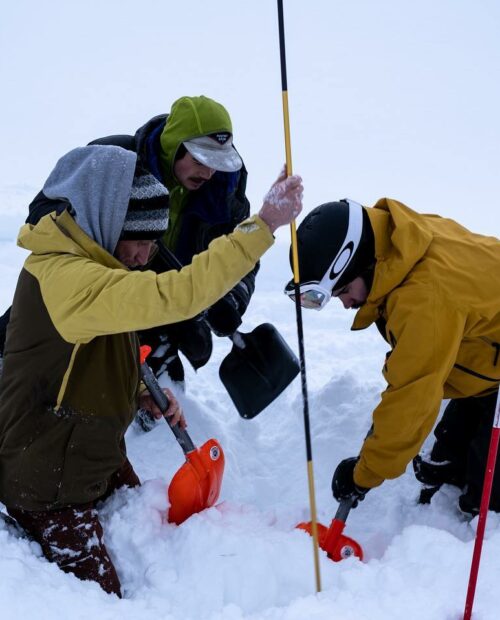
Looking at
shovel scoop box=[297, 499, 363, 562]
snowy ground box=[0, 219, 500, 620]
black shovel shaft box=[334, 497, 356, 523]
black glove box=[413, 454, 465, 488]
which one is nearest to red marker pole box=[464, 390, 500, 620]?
snowy ground box=[0, 219, 500, 620]

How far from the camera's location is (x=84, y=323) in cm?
185

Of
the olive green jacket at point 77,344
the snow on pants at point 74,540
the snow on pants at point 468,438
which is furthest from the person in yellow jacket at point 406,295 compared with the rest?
the snow on pants at point 74,540

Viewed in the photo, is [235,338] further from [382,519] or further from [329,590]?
[329,590]

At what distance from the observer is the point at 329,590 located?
199cm

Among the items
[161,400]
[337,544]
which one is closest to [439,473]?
[337,544]

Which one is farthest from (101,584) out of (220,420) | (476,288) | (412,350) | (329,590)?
(220,420)

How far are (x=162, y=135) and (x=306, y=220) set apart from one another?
47.6 inches

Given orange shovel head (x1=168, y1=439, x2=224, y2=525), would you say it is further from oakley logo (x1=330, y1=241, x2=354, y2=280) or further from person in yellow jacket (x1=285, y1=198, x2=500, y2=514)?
oakley logo (x1=330, y1=241, x2=354, y2=280)

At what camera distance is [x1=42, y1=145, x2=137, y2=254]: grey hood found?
2021 millimetres

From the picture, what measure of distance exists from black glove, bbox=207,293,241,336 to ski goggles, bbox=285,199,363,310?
50.1 inches

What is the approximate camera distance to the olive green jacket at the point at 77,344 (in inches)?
72.0

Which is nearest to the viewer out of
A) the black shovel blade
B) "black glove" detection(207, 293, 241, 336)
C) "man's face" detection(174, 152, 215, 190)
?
"man's face" detection(174, 152, 215, 190)

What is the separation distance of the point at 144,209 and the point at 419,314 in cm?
113

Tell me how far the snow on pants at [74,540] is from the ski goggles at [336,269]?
1.20m
